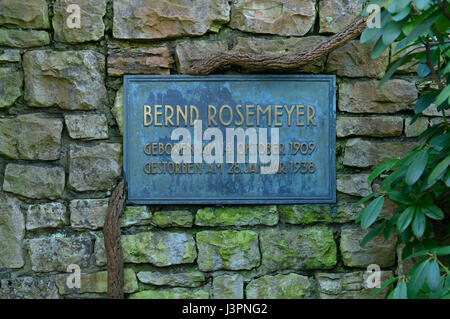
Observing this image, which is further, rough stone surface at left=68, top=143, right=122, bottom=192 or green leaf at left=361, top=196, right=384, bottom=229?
rough stone surface at left=68, top=143, right=122, bottom=192

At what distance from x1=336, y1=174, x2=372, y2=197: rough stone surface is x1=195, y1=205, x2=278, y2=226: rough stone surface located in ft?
1.14

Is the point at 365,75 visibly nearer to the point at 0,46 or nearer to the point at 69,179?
the point at 69,179

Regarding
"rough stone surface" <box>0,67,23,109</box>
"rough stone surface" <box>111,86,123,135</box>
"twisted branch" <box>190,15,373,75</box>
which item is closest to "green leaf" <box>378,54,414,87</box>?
"twisted branch" <box>190,15,373,75</box>

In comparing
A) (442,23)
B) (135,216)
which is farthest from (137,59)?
(442,23)

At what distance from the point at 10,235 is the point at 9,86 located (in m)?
0.69

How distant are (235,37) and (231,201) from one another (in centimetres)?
78

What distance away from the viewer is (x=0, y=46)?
6.97 feet

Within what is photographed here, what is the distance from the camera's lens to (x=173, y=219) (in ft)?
6.98

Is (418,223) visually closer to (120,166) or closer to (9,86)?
(120,166)

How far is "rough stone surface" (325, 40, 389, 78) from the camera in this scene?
2176 millimetres

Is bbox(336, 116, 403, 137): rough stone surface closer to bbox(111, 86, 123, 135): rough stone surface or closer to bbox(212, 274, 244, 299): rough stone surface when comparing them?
bbox(212, 274, 244, 299): rough stone surface

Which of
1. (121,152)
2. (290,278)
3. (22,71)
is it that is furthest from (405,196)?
(22,71)

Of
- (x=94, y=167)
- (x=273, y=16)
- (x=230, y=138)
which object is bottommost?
(x=94, y=167)

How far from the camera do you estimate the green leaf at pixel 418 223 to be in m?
1.59
